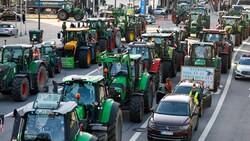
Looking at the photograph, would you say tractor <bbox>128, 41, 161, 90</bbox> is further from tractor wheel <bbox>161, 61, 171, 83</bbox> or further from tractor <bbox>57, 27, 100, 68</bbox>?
tractor <bbox>57, 27, 100, 68</bbox>

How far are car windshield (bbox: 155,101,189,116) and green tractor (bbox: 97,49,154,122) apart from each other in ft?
5.00

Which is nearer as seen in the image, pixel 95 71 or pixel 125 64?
pixel 125 64

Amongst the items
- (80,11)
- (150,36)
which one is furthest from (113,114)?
(80,11)

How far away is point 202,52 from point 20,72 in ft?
33.9

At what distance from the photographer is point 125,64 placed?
2047cm

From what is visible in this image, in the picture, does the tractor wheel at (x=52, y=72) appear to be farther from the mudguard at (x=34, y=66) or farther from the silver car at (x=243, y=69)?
the silver car at (x=243, y=69)

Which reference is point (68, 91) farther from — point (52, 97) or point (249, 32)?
point (249, 32)

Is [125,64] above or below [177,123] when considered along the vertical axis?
above

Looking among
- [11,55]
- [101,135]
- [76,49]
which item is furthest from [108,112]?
[76,49]

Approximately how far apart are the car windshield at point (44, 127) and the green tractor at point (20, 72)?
38.1 ft

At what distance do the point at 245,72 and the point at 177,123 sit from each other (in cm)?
1475

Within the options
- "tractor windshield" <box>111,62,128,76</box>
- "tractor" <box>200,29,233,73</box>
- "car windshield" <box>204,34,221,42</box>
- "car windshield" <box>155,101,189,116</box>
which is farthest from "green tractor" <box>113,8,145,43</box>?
"car windshield" <box>155,101,189,116</box>

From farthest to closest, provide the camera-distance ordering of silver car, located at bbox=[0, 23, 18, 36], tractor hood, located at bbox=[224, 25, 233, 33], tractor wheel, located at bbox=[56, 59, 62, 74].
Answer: silver car, located at bbox=[0, 23, 18, 36]
tractor hood, located at bbox=[224, 25, 233, 33]
tractor wheel, located at bbox=[56, 59, 62, 74]

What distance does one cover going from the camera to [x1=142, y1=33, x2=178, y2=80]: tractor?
29656 mm
